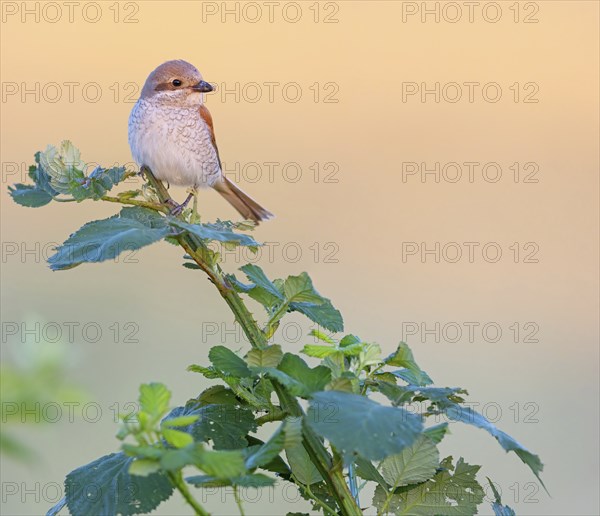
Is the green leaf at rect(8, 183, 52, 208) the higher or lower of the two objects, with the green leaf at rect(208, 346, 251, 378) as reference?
higher

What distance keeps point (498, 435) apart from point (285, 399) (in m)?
0.24

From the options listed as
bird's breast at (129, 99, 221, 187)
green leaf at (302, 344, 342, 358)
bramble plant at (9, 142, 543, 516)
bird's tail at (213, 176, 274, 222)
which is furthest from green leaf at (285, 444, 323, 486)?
bird's tail at (213, 176, 274, 222)

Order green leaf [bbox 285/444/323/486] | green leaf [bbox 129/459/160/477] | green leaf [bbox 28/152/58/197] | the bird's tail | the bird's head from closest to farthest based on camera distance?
green leaf [bbox 129/459/160/477] < green leaf [bbox 285/444/323/486] < green leaf [bbox 28/152/58/197] < the bird's head < the bird's tail

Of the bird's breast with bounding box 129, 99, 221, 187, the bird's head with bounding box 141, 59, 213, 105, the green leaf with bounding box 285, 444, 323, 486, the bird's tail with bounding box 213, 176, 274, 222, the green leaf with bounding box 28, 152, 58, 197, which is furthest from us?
the bird's tail with bounding box 213, 176, 274, 222

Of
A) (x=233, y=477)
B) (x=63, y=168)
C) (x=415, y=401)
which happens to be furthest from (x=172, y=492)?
(x=63, y=168)

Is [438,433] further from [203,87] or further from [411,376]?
[203,87]

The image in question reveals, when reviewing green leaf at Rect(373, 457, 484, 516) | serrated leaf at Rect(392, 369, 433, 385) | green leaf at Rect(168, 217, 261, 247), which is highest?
green leaf at Rect(168, 217, 261, 247)

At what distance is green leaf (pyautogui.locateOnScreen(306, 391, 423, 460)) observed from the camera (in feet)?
2.65

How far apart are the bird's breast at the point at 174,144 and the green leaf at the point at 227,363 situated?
2002 millimetres

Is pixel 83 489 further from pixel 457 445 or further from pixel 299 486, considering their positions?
pixel 457 445

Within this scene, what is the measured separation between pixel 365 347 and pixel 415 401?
0.11m

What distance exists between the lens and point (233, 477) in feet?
2.55

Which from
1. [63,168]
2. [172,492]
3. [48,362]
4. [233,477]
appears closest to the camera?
[48,362]

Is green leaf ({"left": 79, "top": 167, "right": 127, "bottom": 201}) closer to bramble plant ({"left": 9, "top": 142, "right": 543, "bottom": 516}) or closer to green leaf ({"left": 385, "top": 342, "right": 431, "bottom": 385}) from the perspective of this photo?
bramble plant ({"left": 9, "top": 142, "right": 543, "bottom": 516})
